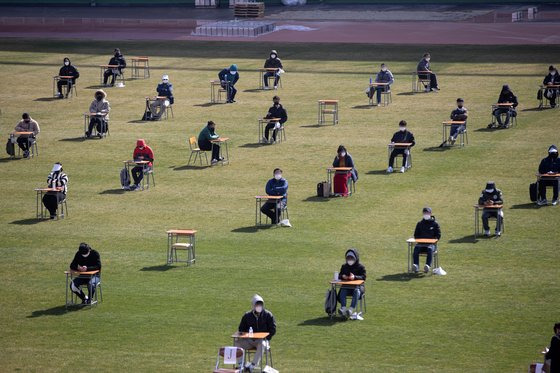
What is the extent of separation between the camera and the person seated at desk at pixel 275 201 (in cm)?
3869

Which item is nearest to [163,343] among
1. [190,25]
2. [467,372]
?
[467,372]

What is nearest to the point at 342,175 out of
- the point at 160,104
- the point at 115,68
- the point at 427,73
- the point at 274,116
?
the point at 274,116

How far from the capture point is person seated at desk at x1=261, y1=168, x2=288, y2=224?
3869cm

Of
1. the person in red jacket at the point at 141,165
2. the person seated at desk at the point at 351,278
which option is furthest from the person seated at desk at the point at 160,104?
the person seated at desk at the point at 351,278

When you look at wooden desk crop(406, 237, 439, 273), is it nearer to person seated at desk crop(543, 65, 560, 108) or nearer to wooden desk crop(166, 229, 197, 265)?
wooden desk crop(166, 229, 197, 265)

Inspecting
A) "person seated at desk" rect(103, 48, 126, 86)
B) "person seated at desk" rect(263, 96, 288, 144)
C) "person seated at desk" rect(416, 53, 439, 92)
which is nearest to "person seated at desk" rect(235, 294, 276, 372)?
"person seated at desk" rect(263, 96, 288, 144)

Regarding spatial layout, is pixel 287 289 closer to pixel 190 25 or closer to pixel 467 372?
pixel 467 372

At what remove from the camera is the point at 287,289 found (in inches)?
1255

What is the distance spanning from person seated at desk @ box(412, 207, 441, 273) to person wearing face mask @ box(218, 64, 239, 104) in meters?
28.4

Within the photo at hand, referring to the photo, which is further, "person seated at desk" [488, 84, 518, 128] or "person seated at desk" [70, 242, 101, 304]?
"person seated at desk" [488, 84, 518, 128]

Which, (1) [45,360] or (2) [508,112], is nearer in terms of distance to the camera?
(1) [45,360]

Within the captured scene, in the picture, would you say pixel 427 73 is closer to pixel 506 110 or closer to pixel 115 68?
pixel 506 110

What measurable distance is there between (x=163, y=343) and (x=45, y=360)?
2989mm

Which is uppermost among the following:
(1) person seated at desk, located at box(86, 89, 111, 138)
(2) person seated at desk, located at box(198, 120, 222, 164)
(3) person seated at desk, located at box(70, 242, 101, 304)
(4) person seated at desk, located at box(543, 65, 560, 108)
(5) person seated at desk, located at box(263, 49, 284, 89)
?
(5) person seated at desk, located at box(263, 49, 284, 89)
